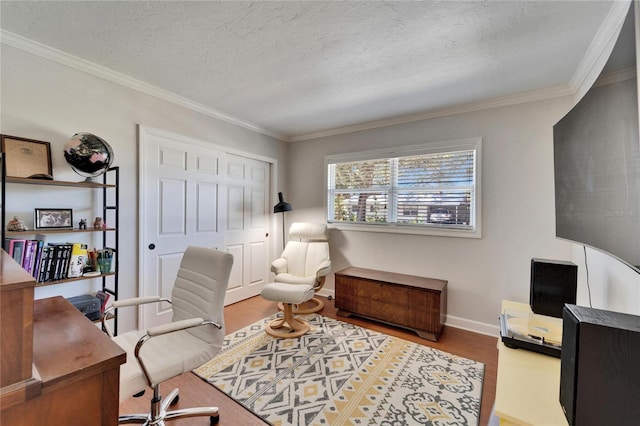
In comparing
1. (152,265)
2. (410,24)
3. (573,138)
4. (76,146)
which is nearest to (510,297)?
(573,138)

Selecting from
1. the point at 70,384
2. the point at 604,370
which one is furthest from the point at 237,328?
the point at 604,370

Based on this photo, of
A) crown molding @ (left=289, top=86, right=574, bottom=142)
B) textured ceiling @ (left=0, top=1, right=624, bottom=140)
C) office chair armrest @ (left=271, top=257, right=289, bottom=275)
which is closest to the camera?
textured ceiling @ (left=0, top=1, right=624, bottom=140)

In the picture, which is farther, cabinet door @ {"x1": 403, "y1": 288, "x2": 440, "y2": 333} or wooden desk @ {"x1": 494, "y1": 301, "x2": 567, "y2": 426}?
cabinet door @ {"x1": 403, "y1": 288, "x2": 440, "y2": 333}

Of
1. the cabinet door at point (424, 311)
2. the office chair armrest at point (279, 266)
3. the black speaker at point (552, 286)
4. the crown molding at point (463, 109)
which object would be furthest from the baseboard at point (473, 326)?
the crown molding at point (463, 109)

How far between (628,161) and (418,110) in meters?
2.29

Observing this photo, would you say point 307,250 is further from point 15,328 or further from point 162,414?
point 15,328

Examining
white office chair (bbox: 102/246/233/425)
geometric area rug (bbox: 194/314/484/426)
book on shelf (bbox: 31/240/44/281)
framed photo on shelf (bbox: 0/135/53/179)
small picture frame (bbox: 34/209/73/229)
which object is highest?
framed photo on shelf (bbox: 0/135/53/179)

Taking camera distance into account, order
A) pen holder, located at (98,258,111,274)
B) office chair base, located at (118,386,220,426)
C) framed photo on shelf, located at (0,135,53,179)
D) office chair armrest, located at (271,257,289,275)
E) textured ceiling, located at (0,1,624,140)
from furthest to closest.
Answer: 1. office chair armrest, located at (271,257,289,275)
2. pen holder, located at (98,258,111,274)
3. framed photo on shelf, located at (0,135,53,179)
4. textured ceiling, located at (0,1,624,140)
5. office chair base, located at (118,386,220,426)

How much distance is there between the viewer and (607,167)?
108cm

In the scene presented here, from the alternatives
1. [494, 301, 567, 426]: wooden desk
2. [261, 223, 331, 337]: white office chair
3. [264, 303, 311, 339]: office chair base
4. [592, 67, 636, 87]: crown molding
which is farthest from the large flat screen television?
[264, 303, 311, 339]: office chair base

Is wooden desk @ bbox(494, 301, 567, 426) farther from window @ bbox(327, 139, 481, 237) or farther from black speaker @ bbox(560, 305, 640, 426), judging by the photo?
window @ bbox(327, 139, 481, 237)

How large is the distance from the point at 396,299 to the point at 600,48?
8.17ft

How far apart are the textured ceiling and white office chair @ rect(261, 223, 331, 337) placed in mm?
1721

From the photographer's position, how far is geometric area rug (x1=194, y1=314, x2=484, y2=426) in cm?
165
